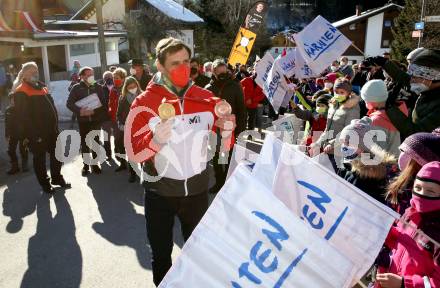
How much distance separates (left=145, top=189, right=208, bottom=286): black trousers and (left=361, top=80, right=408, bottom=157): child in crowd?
1.81 m

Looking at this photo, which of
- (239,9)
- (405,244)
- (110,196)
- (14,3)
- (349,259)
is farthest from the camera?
(239,9)

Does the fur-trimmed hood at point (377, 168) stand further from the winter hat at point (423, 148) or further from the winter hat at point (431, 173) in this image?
the winter hat at point (431, 173)

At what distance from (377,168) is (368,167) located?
0.06 meters

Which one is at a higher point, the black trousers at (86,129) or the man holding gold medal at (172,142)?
the man holding gold medal at (172,142)

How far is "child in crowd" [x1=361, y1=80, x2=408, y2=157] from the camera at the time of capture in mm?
3969

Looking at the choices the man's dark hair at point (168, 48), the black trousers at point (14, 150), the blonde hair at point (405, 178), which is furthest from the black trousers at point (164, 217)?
the black trousers at point (14, 150)

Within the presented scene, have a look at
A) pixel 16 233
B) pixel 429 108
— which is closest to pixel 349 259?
pixel 429 108

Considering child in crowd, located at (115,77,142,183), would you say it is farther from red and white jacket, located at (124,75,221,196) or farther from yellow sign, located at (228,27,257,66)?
red and white jacket, located at (124,75,221,196)

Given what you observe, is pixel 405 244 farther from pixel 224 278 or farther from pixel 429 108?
pixel 429 108

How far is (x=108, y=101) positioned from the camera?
781cm

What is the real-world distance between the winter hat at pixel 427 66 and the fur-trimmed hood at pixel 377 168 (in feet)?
2.46

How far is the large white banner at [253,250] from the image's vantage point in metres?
1.81

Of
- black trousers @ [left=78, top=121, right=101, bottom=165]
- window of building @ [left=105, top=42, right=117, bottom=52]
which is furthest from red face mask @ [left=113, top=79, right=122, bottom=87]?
window of building @ [left=105, top=42, right=117, bottom=52]

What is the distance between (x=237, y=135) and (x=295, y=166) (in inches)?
176
